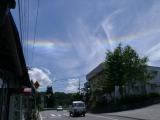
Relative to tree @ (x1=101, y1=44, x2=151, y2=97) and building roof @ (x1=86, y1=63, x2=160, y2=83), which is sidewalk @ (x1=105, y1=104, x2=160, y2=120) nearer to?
tree @ (x1=101, y1=44, x2=151, y2=97)

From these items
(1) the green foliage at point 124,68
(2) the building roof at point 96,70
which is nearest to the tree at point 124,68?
(1) the green foliage at point 124,68

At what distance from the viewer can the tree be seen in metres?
51.6

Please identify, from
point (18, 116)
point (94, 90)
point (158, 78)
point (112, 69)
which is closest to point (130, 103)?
point (112, 69)

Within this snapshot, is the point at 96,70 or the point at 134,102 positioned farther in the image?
the point at 96,70

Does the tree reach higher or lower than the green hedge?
higher

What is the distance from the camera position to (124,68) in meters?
51.8

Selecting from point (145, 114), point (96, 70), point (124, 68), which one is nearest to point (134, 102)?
point (124, 68)

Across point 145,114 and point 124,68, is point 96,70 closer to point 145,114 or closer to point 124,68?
point 124,68

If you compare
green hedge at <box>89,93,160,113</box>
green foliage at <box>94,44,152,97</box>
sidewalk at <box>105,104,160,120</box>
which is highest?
green foliage at <box>94,44,152,97</box>

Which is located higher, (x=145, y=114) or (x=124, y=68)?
(x=124, y=68)

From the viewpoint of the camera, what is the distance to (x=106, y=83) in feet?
180

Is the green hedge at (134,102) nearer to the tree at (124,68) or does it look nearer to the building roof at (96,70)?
the tree at (124,68)

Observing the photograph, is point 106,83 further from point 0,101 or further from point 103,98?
point 0,101

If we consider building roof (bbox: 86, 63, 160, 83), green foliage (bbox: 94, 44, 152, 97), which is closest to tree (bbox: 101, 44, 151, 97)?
green foliage (bbox: 94, 44, 152, 97)
